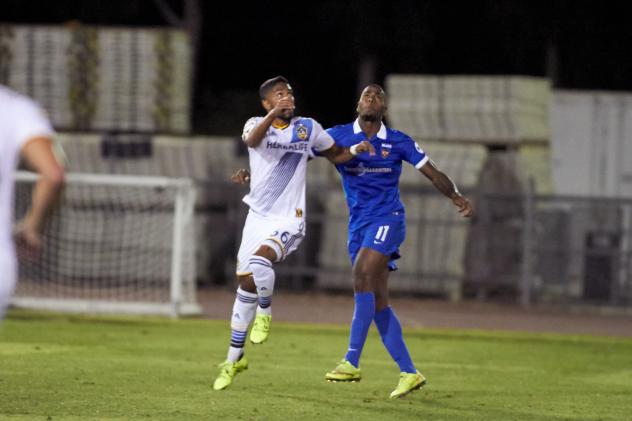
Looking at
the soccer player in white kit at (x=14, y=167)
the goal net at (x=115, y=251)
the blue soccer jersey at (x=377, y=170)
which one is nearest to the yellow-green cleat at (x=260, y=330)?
the blue soccer jersey at (x=377, y=170)

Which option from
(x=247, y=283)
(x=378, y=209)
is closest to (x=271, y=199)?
(x=247, y=283)

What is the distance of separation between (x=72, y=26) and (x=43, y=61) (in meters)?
0.78

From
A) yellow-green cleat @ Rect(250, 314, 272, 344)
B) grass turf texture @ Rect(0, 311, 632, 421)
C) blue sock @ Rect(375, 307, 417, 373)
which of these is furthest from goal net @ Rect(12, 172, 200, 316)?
blue sock @ Rect(375, 307, 417, 373)

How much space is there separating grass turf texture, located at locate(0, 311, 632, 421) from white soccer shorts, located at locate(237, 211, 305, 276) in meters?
1.09

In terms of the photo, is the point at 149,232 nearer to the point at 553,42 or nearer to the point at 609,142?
→ the point at 609,142

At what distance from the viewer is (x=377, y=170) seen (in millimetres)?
10969

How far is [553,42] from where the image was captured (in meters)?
29.5

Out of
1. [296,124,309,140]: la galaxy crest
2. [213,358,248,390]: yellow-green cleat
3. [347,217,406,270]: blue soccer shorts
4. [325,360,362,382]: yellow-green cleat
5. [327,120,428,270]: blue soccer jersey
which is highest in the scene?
[296,124,309,140]: la galaxy crest

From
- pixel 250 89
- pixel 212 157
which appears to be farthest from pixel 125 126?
pixel 250 89

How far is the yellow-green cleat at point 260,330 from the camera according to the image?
1052cm

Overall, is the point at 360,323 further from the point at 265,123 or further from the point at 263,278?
the point at 265,123

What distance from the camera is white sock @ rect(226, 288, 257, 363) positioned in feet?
35.7

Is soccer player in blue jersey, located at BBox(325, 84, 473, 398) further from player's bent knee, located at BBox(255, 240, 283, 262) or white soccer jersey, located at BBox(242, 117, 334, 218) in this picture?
player's bent knee, located at BBox(255, 240, 283, 262)

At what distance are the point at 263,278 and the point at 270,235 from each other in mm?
367
